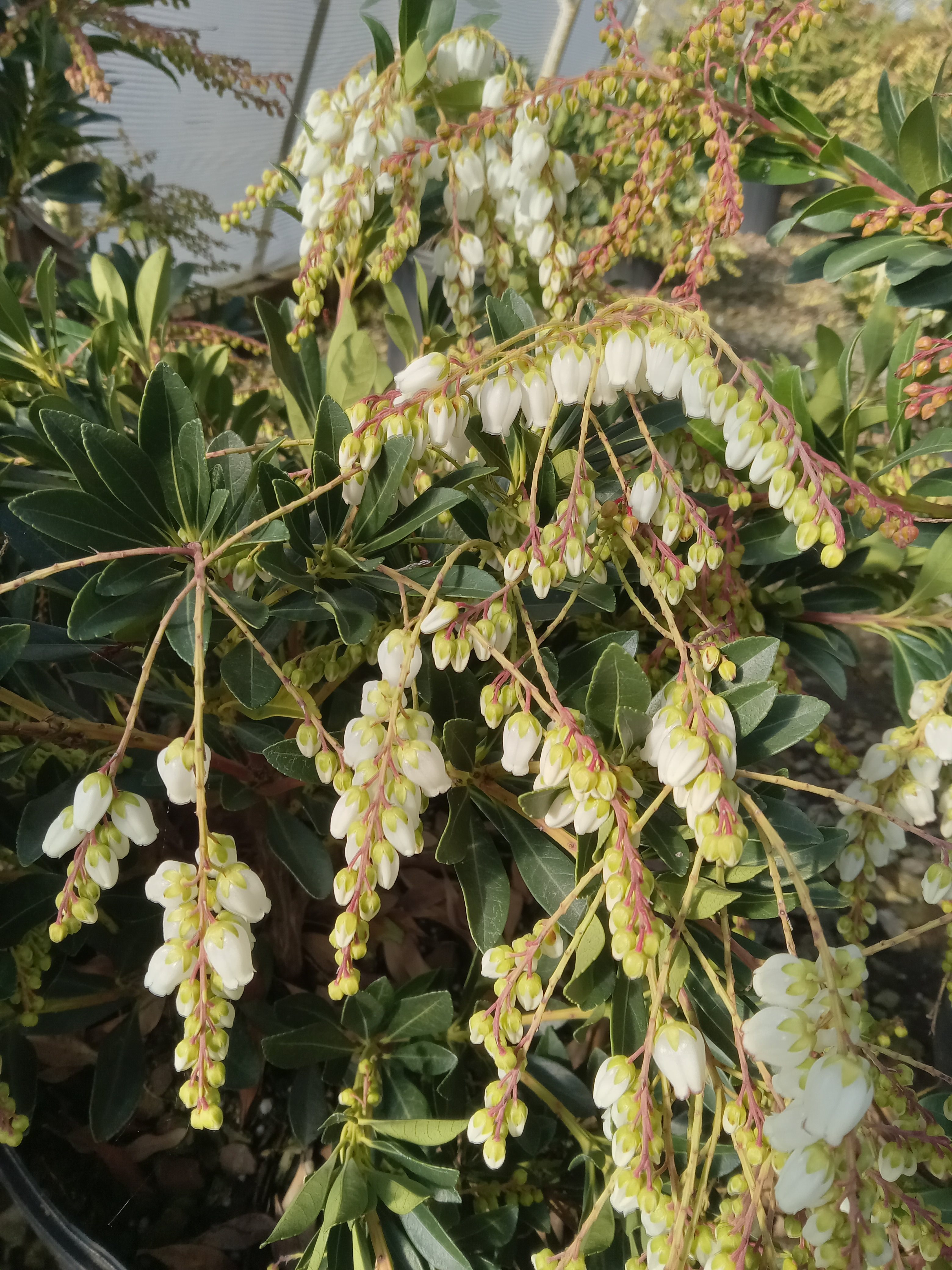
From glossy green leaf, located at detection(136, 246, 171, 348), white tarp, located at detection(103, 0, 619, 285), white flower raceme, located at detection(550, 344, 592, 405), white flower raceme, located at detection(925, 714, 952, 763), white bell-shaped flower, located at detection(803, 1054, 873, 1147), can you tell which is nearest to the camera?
white bell-shaped flower, located at detection(803, 1054, 873, 1147)

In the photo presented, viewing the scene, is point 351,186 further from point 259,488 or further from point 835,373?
point 835,373

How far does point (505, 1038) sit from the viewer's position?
1.23 feet

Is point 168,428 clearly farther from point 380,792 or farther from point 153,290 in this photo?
point 153,290

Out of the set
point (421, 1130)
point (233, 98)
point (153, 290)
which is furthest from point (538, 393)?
point (233, 98)

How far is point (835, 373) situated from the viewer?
2.66ft

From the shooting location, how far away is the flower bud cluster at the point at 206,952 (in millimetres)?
324

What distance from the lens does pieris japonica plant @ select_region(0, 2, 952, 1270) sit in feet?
1.19

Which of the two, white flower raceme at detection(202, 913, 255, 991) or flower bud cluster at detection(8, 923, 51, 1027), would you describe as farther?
flower bud cluster at detection(8, 923, 51, 1027)

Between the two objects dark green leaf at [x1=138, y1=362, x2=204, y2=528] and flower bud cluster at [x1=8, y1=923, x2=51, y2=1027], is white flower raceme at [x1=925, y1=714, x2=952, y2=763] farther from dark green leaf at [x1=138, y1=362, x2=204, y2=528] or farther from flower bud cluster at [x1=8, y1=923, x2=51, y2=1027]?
flower bud cluster at [x1=8, y1=923, x2=51, y2=1027]

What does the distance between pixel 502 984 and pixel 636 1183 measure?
100 mm

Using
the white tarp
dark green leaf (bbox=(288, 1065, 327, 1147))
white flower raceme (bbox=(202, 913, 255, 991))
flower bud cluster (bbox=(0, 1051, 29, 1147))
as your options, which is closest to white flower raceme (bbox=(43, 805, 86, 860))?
white flower raceme (bbox=(202, 913, 255, 991))

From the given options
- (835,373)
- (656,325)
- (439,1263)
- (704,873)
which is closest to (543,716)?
(704,873)

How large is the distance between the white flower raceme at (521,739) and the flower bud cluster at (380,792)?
0.04 m

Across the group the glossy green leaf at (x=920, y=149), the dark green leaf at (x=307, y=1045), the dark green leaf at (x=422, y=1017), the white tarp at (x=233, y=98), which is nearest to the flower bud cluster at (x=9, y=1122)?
the dark green leaf at (x=307, y=1045)
